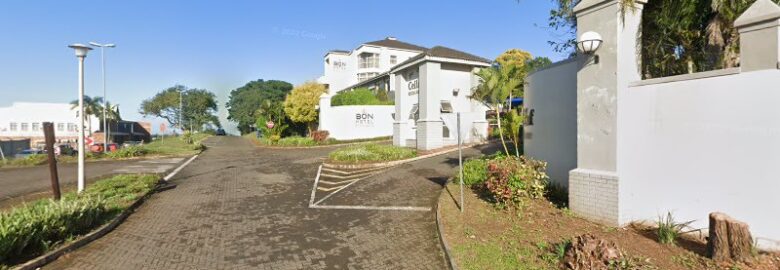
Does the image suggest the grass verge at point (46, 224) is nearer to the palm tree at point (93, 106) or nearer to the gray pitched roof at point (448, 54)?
the gray pitched roof at point (448, 54)

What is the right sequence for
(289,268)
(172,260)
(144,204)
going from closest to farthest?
1. (289,268)
2. (172,260)
3. (144,204)

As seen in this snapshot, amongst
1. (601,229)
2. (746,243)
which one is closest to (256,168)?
(601,229)

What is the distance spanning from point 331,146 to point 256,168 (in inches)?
415

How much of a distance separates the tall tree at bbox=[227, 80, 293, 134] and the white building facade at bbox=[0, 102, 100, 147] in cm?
2684

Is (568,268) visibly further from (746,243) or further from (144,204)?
(144,204)

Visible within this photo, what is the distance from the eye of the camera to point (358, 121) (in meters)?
29.5

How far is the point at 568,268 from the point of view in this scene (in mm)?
5039

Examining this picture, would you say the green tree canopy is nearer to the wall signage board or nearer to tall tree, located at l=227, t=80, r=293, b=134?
tall tree, located at l=227, t=80, r=293, b=134

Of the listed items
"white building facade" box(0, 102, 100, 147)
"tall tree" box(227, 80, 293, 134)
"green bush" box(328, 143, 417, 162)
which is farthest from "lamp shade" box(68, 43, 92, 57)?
"tall tree" box(227, 80, 293, 134)

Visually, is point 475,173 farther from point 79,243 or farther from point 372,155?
point 79,243

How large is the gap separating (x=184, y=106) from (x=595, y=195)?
85285 mm

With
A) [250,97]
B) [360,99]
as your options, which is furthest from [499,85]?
[250,97]

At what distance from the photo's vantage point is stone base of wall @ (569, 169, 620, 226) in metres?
6.49

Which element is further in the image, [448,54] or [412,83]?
[412,83]
